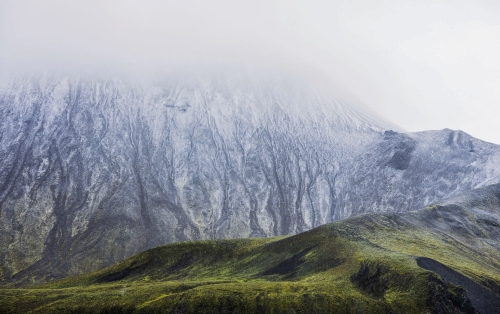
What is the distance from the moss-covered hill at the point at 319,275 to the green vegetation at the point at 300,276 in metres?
0.13

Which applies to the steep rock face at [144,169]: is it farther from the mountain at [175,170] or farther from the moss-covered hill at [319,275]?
the moss-covered hill at [319,275]

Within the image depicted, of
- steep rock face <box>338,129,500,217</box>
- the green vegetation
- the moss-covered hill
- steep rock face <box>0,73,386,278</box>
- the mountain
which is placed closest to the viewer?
the green vegetation

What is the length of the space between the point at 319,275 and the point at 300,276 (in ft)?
10.7

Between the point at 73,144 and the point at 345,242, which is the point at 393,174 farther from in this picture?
the point at 73,144

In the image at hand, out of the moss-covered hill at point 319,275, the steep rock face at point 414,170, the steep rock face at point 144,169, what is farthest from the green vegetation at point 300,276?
the steep rock face at point 414,170

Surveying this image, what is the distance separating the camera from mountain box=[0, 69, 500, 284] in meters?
133

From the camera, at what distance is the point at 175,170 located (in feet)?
542

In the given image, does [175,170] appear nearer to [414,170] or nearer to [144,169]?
[144,169]

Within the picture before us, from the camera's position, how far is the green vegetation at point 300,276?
44.8 meters

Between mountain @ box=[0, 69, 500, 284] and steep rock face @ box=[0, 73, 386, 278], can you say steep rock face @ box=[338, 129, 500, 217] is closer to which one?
mountain @ box=[0, 69, 500, 284]

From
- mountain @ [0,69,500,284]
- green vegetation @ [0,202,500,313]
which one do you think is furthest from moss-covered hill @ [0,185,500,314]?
mountain @ [0,69,500,284]

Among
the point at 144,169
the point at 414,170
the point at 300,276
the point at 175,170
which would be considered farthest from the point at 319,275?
the point at 144,169

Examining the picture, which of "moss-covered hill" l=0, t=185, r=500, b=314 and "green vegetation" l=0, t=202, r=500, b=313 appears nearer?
"green vegetation" l=0, t=202, r=500, b=313

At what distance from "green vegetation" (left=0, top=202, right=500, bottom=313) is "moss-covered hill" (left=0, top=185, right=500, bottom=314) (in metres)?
0.13
